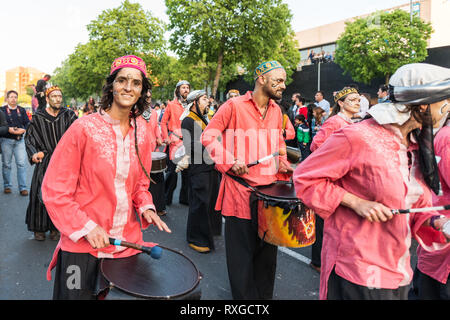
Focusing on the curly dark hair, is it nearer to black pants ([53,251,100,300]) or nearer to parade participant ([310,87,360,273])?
black pants ([53,251,100,300])

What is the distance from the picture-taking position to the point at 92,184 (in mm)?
2209

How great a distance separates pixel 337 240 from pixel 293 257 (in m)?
3.02

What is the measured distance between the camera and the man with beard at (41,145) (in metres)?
5.25

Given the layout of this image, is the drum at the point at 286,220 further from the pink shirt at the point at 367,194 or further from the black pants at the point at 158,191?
the black pants at the point at 158,191

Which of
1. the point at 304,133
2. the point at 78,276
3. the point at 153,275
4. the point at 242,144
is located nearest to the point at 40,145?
the point at 242,144

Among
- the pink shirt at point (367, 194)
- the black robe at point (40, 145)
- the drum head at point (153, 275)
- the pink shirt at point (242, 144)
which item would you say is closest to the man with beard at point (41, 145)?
the black robe at point (40, 145)

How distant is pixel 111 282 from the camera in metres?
1.75

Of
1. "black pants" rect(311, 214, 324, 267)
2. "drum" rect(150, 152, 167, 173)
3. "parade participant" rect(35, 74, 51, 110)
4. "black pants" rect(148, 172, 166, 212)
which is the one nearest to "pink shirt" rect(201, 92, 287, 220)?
"black pants" rect(311, 214, 324, 267)

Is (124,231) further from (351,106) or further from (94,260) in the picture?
(351,106)

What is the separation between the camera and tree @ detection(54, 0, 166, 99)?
37062mm

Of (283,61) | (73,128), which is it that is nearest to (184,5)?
(283,61)

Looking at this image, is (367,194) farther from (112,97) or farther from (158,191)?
(158,191)

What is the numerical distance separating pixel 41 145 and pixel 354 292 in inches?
189

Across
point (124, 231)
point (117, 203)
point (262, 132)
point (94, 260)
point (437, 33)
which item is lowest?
point (94, 260)
